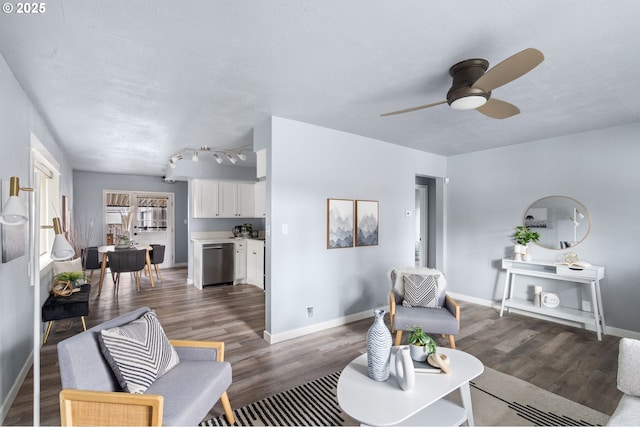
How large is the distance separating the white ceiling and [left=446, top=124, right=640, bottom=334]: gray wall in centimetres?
56

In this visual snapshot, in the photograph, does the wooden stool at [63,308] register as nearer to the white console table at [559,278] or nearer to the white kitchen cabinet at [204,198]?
the white kitchen cabinet at [204,198]

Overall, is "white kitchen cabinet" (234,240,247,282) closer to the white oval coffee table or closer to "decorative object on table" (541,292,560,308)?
the white oval coffee table

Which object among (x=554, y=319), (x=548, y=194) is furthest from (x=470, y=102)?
(x=554, y=319)

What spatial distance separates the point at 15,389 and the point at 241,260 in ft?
13.4

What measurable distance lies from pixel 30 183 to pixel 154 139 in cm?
171

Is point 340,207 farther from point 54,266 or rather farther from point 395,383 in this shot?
point 54,266

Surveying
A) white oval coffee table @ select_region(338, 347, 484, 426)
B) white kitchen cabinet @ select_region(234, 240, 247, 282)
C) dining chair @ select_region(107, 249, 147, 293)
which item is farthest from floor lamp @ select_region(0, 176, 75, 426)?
white kitchen cabinet @ select_region(234, 240, 247, 282)

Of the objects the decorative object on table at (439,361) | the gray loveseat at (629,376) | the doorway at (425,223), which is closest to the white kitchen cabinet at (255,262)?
the doorway at (425,223)

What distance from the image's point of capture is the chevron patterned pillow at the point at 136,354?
1.70 metres

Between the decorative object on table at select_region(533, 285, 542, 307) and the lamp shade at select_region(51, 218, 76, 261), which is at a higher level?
the lamp shade at select_region(51, 218, 76, 261)

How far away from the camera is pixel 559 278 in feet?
13.0

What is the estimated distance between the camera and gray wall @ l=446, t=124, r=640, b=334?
368 centimetres

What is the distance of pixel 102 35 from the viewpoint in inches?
74.9

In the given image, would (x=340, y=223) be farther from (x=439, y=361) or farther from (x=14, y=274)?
(x=14, y=274)
